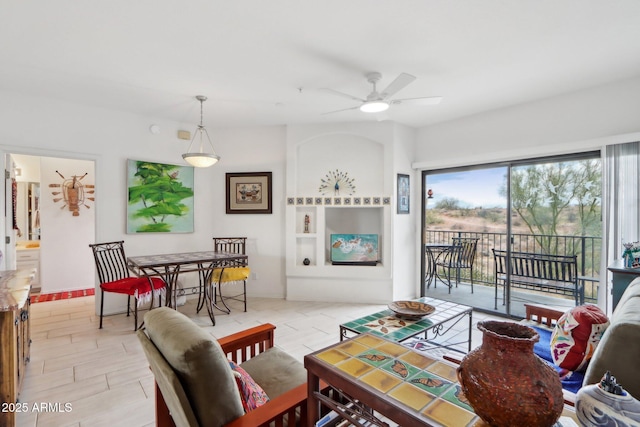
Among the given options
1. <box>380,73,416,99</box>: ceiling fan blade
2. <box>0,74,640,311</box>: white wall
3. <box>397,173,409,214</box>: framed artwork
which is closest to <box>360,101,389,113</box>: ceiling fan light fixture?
<box>380,73,416,99</box>: ceiling fan blade

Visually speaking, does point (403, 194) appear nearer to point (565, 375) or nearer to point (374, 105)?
point (374, 105)

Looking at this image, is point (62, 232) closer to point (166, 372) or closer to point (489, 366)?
point (166, 372)

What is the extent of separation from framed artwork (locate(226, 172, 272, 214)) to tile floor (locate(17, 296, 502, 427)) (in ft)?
4.75

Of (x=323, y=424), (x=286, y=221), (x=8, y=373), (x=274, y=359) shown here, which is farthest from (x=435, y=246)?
(x=8, y=373)

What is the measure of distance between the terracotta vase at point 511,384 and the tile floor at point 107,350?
83.6 inches

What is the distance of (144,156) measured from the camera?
4.26m

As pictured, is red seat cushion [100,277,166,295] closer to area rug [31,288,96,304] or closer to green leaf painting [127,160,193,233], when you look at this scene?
green leaf painting [127,160,193,233]

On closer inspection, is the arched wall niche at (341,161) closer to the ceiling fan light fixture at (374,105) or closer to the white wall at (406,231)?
the white wall at (406,231)

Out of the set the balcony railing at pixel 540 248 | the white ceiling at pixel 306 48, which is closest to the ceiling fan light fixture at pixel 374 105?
the white ceiling at pixel 306 48

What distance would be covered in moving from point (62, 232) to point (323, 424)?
574 centimetres

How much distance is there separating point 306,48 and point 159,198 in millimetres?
3126

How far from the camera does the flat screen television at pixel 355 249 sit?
4.63 meters

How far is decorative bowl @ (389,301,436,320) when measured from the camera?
2.45 m

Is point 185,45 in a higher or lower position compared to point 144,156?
higher
